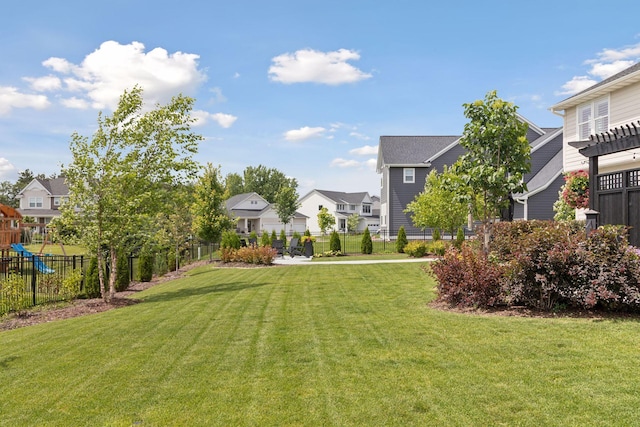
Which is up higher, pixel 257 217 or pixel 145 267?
A: pixel 257 217

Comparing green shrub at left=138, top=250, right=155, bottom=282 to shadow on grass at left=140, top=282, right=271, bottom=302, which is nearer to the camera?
shadow on grass at left=140, top=282, right=271, bottom=302

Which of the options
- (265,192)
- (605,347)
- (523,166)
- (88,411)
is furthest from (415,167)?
(265,192)

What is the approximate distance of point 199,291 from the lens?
12.8m

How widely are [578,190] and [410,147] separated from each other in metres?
22.1

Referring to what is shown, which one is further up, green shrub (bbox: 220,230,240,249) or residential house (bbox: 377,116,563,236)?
residential house (bbox: 377,116,563,236)

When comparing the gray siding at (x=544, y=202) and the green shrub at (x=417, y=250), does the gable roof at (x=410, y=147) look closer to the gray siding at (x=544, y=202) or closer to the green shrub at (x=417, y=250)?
the gray siding at (x=544, y=202)

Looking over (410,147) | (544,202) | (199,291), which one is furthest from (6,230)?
(544,202)

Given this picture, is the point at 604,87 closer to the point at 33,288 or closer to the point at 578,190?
the point at 578,190

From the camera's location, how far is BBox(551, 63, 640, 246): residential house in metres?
11.3

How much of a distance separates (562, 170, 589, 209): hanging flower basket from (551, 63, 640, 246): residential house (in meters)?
0.53

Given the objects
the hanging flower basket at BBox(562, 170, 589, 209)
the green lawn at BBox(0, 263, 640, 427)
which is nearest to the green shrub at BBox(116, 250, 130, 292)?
the green lawn at BBox(0, 263, 640, 427)

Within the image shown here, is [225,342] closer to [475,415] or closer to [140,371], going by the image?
[140,371]

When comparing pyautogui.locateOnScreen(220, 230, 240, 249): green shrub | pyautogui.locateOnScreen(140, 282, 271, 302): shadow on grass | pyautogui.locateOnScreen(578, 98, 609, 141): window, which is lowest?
pyautogui.locateOnScreen(140, 282, 271, 302): shadow on grass

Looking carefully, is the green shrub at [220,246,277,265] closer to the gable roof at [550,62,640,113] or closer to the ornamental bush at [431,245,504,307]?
the ornamental bush at [431,245,504,307]
